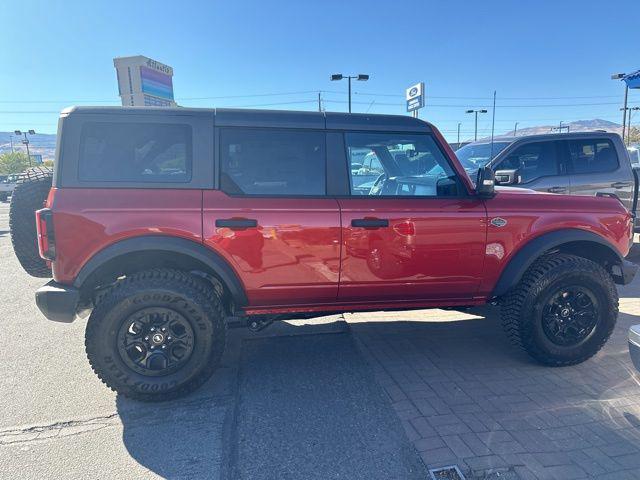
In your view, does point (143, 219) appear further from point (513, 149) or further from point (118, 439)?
point (513, 149)

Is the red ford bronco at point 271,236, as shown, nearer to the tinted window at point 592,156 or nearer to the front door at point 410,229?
the front door at point 410,229

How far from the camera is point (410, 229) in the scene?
9.84 ft

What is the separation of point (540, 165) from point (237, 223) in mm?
5210

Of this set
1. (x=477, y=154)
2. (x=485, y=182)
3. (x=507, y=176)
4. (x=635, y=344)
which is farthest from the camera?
(x=477, y=154)

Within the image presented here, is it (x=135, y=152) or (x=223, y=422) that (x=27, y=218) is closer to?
(x=135, y=152)

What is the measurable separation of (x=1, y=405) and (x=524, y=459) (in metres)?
3.58

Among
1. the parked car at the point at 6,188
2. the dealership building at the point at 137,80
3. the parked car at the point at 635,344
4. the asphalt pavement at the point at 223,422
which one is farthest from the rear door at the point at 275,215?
the parked car at the point at 6,188

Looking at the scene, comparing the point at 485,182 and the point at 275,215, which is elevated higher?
the point at 485,182

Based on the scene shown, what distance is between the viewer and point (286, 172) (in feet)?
9.73

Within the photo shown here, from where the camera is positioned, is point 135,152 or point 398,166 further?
point 398,166

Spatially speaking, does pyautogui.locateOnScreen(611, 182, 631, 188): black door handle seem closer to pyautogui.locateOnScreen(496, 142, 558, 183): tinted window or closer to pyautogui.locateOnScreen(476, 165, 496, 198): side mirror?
pyautogui.locateOnScreen(496, 142, 558, 183): tinted window

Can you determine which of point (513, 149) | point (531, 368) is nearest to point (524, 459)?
point (531, 368)

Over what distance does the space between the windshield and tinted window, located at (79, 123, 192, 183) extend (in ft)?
15.5

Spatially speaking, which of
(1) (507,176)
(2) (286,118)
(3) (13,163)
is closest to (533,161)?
(1) (507,176)
